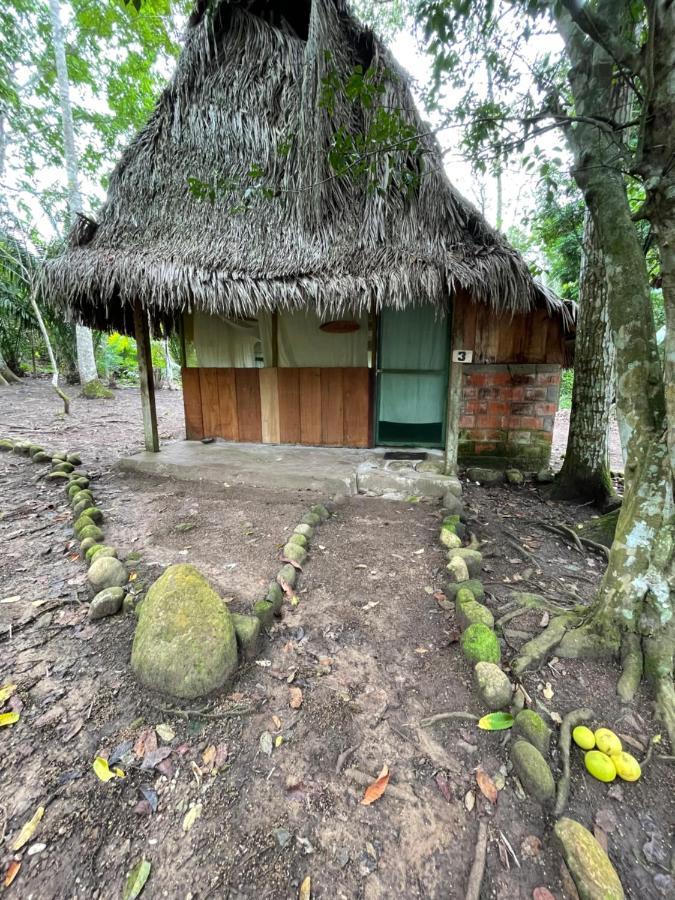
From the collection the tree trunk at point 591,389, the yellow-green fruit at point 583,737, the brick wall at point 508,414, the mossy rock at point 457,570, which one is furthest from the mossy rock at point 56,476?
the tree trunk at point 591,389

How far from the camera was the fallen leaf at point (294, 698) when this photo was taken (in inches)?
61.8

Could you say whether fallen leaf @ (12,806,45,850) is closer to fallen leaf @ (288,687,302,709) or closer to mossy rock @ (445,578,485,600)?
fallen leaf @ (288,687,302,709)

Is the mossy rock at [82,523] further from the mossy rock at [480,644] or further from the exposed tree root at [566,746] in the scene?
the exposed tree root at [566,746]

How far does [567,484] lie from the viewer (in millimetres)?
4020

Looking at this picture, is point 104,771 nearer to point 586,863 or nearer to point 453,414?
point 586,863

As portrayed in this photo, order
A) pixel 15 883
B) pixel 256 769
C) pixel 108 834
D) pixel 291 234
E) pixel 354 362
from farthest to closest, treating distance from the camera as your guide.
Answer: pixel 354 362 < pixel 291 234 < pixel 256 769 < pixel 108 834 < pixel 15 883

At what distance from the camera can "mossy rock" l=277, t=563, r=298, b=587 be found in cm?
235

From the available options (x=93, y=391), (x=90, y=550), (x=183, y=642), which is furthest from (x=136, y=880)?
(x=93, y=391)

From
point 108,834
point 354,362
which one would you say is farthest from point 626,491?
point 354,362

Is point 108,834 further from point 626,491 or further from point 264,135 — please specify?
point 264,135

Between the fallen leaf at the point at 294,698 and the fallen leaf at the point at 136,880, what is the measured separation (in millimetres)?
626

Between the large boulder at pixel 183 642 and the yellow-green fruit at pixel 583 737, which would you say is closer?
the yellow-green fruit at pixel 583 737

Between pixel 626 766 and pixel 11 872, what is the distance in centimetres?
189

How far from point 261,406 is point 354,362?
1365 millimetres
